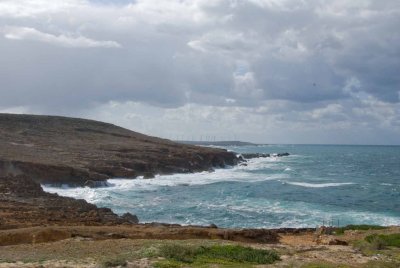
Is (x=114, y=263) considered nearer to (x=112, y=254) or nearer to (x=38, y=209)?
(x=112, y=254)

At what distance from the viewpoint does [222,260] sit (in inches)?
631

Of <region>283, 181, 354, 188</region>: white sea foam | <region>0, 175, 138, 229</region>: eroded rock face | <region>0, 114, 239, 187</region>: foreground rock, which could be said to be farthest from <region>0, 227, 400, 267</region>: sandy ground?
<region>283, 181, 354, 188</region>: white sea foam

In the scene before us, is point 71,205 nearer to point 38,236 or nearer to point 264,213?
point 264,213

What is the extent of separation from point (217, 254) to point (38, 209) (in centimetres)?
1822

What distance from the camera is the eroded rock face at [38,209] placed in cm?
2678

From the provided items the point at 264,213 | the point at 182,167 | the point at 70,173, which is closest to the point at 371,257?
the point at 264,213

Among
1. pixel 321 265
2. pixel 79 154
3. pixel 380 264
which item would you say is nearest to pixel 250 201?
pixel 380 264

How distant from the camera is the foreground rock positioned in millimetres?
53125

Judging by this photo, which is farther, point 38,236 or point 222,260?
point 38,236

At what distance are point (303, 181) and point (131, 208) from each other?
101 feet

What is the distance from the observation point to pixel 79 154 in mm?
70062

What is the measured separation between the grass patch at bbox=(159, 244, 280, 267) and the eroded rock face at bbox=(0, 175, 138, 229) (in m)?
10.6

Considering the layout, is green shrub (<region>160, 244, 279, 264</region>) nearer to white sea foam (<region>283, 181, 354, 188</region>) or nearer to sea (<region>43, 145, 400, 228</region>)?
sea (<region>43, 145, 400, 228</region>)

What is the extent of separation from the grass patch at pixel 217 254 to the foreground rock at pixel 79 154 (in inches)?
1436
